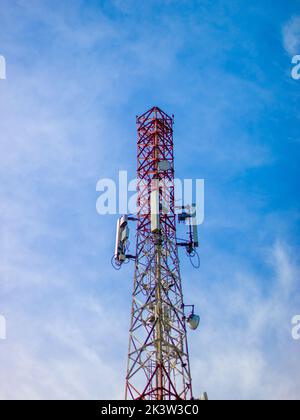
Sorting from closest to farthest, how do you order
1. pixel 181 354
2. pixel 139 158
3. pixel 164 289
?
pixel 181 354, pixel 164 289, pixel 139 158

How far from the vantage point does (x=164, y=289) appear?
27.1 meters

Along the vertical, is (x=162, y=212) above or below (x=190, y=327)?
above

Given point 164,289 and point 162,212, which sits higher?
point 162,212

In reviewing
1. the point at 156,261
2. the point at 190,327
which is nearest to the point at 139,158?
the point at 156,261

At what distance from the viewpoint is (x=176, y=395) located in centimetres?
2353
